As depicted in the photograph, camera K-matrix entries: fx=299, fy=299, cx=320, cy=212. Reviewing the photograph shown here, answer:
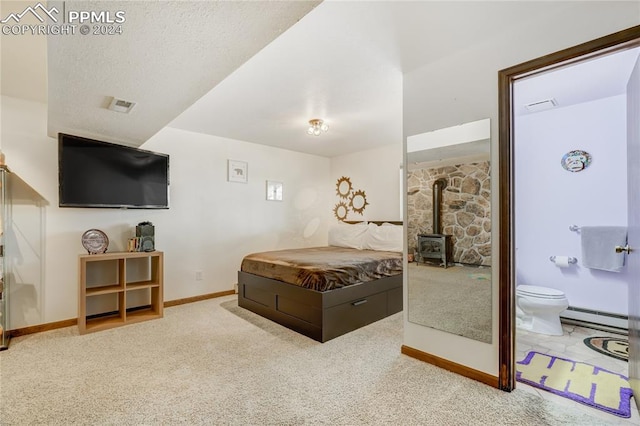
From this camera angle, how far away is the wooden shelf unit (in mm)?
3022

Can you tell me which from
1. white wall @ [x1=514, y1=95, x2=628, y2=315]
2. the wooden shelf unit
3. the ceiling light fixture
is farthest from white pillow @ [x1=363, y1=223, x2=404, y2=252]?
the wooden shelf unit

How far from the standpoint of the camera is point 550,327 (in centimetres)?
288

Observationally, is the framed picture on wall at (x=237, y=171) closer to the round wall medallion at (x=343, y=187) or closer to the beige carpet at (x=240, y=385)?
the round wall medallion at (x=343, y=187)

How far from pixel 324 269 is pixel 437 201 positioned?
1268 mm

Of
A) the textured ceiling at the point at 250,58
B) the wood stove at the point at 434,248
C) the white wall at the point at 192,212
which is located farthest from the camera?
the white wall at the point at 192,212

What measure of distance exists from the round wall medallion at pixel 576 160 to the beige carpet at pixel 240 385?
251 centimetres

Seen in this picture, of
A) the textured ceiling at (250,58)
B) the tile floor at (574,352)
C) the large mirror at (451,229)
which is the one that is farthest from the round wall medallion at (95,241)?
the tile floor at (574,352)

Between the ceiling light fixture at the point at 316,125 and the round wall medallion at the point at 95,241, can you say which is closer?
the round wall medallion at the point at 95,241

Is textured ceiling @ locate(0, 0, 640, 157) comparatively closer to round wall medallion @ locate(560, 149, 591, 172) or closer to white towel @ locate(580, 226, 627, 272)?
round wall medallion @ locate(560, 149, 591, 172)

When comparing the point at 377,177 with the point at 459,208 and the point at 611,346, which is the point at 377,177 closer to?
the point at 459,208

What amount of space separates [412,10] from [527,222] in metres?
2.93

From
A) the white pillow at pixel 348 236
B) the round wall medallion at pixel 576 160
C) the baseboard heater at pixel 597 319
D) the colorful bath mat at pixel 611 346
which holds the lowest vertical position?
the colorful bath mat at pixel 611 346

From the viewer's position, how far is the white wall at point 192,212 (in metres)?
3.09

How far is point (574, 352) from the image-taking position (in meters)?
2.51
